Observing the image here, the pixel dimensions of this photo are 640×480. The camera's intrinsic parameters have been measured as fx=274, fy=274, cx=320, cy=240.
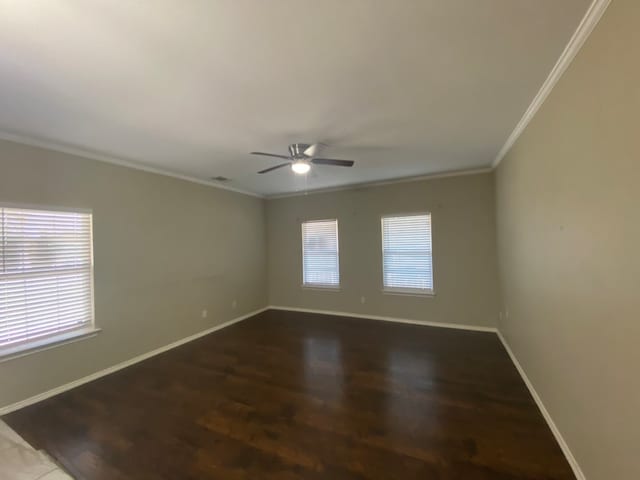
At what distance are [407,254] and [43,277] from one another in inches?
198

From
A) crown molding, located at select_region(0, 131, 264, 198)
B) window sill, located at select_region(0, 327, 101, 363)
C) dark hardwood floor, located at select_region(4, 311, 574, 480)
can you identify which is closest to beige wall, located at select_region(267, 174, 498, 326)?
dark hardwood floor, located at select_region(4, 311, 574, 480)

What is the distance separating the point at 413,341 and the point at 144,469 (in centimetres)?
346

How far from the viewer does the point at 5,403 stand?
2559mm

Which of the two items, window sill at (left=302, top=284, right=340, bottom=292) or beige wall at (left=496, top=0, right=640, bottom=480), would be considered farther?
window sill at (left=302, top=284, right=340, bottom=292)

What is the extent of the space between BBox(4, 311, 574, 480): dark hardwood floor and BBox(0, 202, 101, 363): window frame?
0.53 meters

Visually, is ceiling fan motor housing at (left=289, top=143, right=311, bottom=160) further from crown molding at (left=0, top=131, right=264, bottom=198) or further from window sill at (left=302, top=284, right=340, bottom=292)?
window sill at (left=302, top=284, right=340, bottom=292)

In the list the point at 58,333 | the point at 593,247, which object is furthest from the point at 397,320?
the point at 58,333

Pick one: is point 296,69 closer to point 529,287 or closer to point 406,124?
point 406,124

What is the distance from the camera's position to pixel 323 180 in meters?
4.98

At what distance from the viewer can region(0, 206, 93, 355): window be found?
2.65 meters

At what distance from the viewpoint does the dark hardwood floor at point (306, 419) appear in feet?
6.16

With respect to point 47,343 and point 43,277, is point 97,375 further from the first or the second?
point 43,277

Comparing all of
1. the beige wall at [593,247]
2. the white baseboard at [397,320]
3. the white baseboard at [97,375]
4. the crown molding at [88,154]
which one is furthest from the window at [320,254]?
the beige wall at [593,247]

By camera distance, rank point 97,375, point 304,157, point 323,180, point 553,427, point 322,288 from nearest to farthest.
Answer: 1. point 553,427
2. point 304,157
3. point 97,375
4. point 323,180
5. point 322,288
